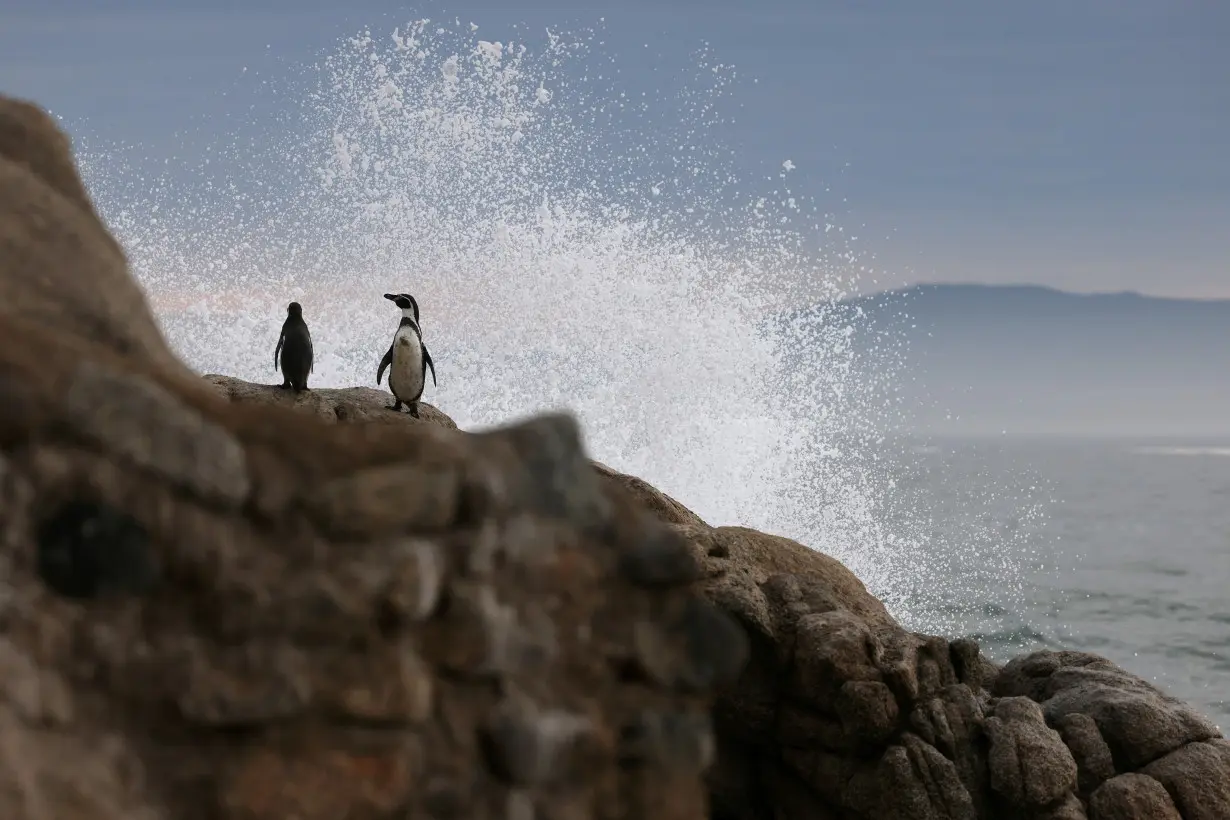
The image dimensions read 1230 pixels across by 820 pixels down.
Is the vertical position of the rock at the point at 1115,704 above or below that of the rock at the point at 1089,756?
above

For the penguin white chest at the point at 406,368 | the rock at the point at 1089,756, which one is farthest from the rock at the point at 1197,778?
the penguin white chest at the point at 406,368

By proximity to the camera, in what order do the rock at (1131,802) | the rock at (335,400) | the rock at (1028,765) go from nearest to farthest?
the rock at (1131,802) < the rock at (1028,765) < the rock at (335,400)

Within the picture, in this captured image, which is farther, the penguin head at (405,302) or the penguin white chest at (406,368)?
the penguin head at (405,302)

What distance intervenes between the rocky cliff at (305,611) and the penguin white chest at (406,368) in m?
11.3

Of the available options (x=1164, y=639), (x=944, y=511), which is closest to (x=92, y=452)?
(x=1164, y=639)

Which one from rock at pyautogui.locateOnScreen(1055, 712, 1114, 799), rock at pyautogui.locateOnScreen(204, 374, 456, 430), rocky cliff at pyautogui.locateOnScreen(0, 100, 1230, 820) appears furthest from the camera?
rock at pyautogui.locateOnScreen(204, 374, 456, 430)

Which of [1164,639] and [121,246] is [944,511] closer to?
[1164,639]

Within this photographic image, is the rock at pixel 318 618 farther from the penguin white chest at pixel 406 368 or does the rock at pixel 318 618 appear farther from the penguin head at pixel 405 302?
the penguin head at pixel 405 302

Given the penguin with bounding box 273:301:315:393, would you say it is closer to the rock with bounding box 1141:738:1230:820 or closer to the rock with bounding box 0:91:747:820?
the rock with bounding box 1141:738:1230:820

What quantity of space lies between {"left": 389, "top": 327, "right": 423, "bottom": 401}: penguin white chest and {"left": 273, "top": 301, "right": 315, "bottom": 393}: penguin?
3.56ft

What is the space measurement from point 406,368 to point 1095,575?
3331 inches

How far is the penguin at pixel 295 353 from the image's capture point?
15188mm

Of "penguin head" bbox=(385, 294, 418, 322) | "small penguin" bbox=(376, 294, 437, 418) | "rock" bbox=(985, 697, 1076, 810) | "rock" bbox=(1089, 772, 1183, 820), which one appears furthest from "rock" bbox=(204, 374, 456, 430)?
"rock" bbox=(1089, 772, 1183, 820)

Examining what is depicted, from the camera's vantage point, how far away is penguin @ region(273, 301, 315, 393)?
49.8 ft
